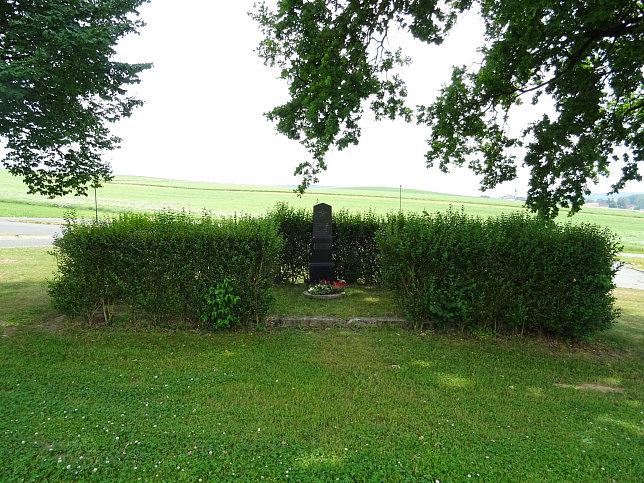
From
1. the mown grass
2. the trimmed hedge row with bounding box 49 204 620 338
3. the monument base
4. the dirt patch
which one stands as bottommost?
the mown grass

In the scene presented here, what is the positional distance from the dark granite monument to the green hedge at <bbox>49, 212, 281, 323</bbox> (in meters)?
3.98

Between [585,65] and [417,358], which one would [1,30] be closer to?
[417,358]

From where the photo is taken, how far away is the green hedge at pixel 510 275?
6609 mm

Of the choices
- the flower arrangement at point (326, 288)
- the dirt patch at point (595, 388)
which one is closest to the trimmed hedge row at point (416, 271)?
the dirt patch at point (595, 388)

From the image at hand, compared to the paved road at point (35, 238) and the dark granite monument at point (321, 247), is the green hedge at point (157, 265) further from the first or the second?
the paved road at point (35, 238)

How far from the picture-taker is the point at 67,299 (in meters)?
6.82

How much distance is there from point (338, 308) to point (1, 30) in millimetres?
10127

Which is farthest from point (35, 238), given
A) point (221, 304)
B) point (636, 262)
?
point (636, 262)

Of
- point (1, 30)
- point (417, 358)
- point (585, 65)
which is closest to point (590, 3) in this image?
point (585, 65)

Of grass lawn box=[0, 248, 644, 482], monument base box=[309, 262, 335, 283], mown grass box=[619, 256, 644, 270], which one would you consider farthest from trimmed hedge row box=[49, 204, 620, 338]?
mown grass box=[619, 256, 644, 270]

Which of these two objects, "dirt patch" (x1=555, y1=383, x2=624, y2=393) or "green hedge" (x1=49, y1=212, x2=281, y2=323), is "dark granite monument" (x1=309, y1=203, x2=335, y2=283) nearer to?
"green hedge" (x1=49, y1=212, x2=281, y2=323)

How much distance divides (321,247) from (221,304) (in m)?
4.67

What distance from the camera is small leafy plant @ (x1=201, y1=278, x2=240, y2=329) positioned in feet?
22.3

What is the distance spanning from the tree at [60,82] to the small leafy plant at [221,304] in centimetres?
535
